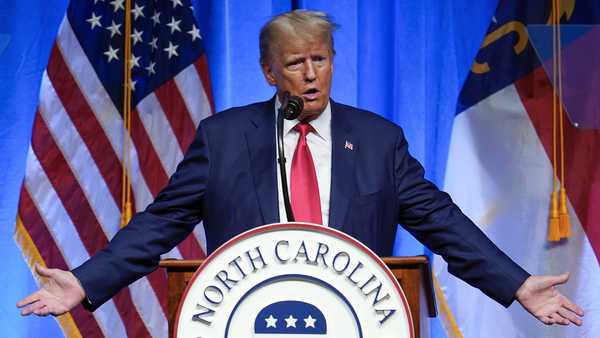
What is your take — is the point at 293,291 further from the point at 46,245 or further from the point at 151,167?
the point at 46,245

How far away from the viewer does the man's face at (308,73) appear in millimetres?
2773

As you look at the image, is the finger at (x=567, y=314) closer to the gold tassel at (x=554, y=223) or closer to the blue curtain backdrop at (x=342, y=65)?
the gold tassel at (x=554, y=223)

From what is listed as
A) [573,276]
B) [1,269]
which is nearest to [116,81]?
[1,269]

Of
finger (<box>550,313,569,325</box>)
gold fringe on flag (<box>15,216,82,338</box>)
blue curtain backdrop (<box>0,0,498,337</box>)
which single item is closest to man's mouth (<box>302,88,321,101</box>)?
finger (<box>550,313,569,325</box>)

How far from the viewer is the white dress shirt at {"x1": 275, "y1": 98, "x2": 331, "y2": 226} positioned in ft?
8.71

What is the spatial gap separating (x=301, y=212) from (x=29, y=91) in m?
1.93

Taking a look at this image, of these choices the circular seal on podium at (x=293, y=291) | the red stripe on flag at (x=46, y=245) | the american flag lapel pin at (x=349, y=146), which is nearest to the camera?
the circular seal on podium at (x=293, y=291)

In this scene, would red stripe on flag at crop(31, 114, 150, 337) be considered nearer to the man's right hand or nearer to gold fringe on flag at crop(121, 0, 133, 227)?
gold fringe on flag at crop(121, 0, 133, 227)

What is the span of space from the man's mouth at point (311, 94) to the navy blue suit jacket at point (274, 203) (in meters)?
0.08

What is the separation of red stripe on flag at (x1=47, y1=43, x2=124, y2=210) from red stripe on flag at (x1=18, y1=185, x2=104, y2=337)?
282 mm

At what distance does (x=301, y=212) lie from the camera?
2.60 m

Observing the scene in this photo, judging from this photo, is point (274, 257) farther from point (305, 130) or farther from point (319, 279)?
point (305, 130)

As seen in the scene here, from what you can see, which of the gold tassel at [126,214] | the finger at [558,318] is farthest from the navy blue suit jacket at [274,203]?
the gold tassel at [126,214]

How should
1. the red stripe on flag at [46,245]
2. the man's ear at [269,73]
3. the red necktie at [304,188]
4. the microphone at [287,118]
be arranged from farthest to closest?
the red stripe on flag at [46,245], the man's ear at [269,73], the red necktie at [304,188], the microphone at [287,118]
